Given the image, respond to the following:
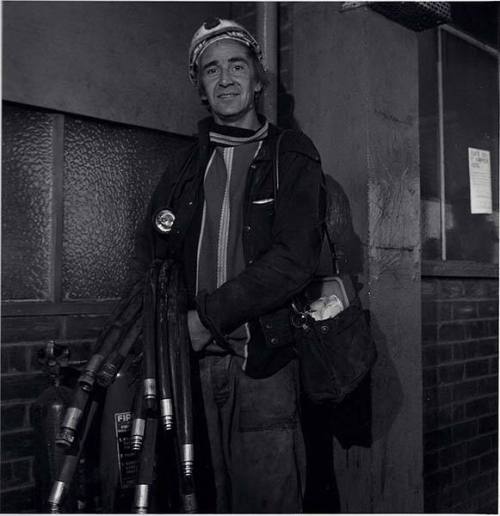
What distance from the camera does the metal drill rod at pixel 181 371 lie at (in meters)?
2.27

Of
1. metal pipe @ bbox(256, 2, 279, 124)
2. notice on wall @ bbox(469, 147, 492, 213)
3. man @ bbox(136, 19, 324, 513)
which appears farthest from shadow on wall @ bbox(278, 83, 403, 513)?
notice on wall @ bbox(469, 147, 492, 213)

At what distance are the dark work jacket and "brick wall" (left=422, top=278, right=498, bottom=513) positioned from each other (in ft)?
6.43

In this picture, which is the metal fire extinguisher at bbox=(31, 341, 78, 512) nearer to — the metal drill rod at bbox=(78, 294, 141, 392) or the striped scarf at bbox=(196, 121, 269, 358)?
the metal drill rod at bbox=(78, 294, 141, 392)

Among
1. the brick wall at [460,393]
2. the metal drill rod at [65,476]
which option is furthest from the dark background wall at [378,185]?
the metal drill rod at [65,476]

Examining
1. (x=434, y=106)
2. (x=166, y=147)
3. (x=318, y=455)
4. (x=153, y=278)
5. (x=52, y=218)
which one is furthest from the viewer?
(x=434, y=106)

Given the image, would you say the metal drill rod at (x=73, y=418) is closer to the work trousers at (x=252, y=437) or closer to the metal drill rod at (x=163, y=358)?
the metal drill rod at (x=163, y=358)

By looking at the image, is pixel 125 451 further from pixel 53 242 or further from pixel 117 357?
pixel 53 242

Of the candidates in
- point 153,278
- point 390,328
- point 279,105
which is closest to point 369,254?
point 390,328

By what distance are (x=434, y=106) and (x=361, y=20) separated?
57.2 inches

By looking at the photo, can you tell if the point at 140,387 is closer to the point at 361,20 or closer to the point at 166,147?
the point at 166,147

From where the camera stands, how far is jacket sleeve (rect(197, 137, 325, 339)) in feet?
8.16

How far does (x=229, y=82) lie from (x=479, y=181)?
2.94m

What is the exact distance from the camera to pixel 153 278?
255cm

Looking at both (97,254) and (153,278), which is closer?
(153,278)
